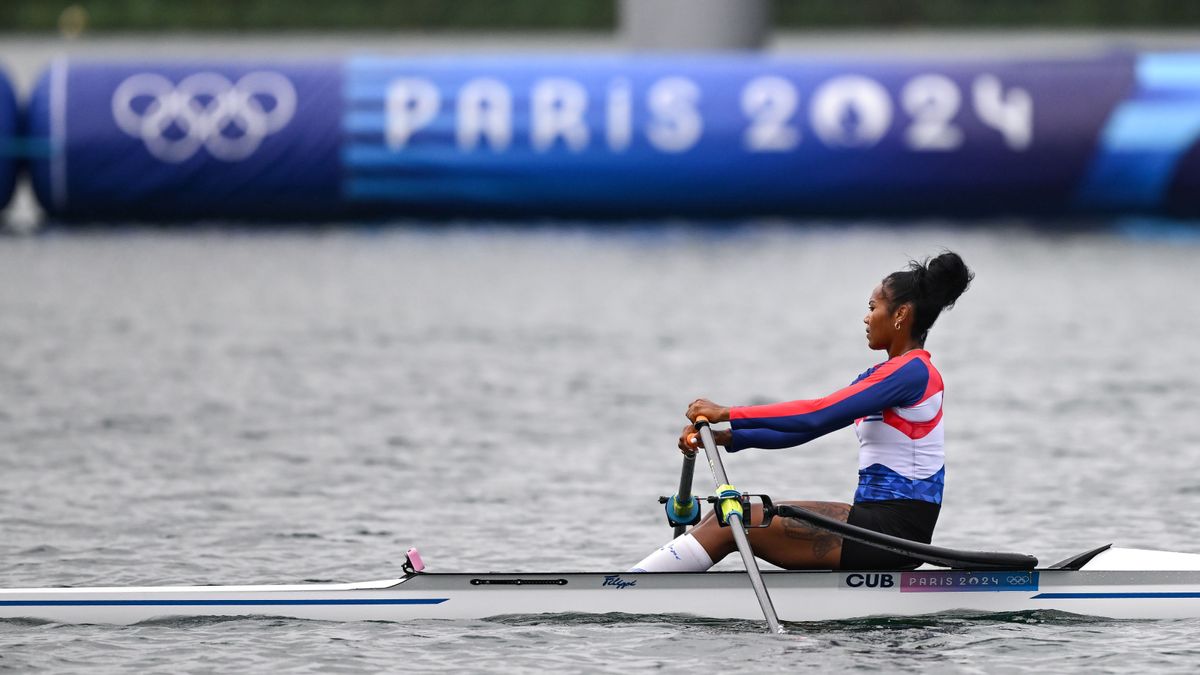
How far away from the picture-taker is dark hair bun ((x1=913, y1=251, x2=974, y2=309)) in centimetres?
856

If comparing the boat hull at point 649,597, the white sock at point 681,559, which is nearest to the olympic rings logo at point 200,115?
the boat hull at point 649,597

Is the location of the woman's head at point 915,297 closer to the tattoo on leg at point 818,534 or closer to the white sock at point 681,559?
the tattoo on leg at point 818,534

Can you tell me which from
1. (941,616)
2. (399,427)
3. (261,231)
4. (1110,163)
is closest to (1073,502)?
(941,616)

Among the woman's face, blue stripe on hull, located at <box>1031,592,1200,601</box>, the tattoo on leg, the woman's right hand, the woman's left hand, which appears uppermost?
the woman's face

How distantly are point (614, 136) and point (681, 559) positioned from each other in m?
16.7

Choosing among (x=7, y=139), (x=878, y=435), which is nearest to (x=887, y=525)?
(x=878, y=435)

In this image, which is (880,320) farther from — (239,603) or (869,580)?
(239,603)

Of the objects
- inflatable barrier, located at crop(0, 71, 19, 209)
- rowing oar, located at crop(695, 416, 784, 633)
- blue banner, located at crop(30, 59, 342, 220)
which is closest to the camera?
rowing oar, located at crop(695, 416, 784, 633)

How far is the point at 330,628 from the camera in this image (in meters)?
8.98

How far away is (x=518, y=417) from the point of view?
48.4ft

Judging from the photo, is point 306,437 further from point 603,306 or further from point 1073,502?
point 603,306

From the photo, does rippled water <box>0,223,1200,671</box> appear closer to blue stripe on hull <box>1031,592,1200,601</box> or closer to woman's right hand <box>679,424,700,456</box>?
blue stripe on hull <box>1031,592,1200,601</box>

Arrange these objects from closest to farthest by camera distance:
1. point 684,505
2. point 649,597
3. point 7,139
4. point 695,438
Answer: point 695,438 → point 649,597 → point 684,505 → point 7,139

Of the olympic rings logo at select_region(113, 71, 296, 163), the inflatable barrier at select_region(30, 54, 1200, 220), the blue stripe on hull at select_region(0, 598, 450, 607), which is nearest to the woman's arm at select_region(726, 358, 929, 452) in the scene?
the blue stripe on hull at select_region(0, 598, 450, 607)
